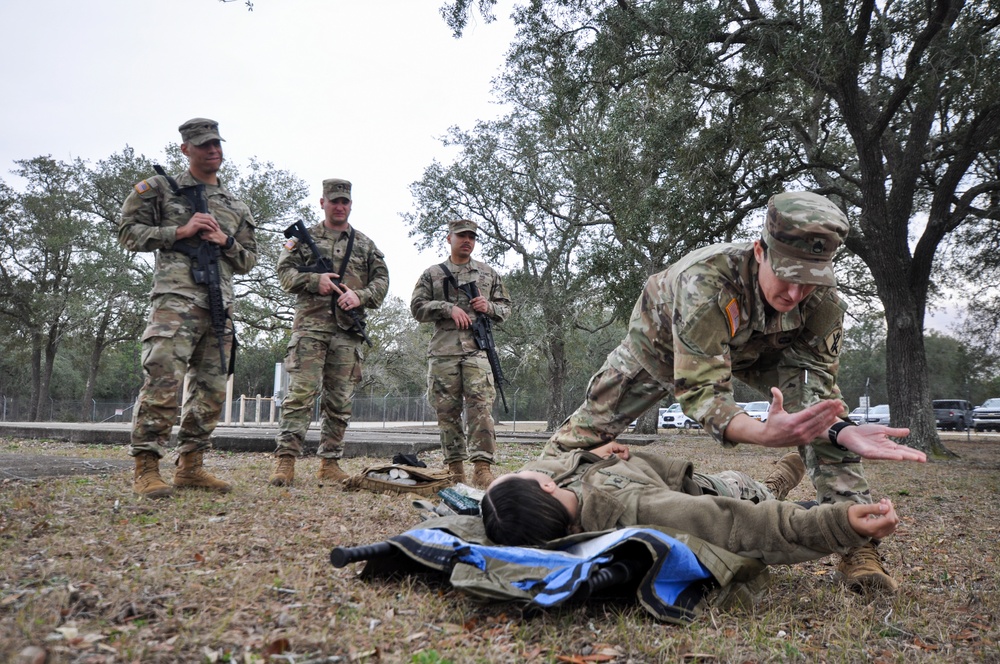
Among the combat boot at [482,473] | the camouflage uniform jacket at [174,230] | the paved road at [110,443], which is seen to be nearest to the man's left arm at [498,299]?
the combat boot at [482,473]

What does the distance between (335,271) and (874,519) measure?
4603 mm

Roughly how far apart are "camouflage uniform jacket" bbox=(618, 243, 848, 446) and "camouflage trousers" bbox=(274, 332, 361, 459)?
9.38 ft

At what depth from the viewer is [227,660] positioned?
183 centimetres

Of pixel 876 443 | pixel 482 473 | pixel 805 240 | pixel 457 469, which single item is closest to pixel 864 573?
pixel 876 443

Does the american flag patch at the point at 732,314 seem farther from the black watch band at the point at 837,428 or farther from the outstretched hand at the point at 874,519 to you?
the outstretched hand at the point at 874,519

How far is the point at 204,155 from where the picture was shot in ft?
16.2

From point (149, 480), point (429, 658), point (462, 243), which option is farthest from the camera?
point (462, 243)

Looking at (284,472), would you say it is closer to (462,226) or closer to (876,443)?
(462,226)

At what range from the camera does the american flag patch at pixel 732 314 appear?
116 inches

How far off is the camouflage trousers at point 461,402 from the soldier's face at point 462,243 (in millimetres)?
967

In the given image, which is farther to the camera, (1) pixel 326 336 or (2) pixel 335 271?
(2) pixel 335 271

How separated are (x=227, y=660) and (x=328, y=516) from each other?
7.27 ft

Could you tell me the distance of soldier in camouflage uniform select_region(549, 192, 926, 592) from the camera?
103 inches

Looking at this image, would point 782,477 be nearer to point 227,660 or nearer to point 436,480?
point 436,480
